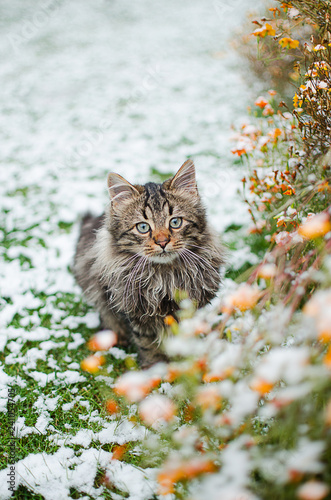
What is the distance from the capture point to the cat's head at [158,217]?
1.93 meters

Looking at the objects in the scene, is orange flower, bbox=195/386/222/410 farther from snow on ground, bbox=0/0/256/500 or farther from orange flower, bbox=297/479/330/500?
snow on ground, bbox=0/0/256/500

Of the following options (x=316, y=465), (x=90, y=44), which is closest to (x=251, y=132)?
(x=316, y=465)

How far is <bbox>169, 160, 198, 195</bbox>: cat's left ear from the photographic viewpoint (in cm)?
209

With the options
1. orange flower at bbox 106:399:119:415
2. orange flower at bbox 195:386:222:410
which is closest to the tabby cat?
orange flower at bbox 106:399:119:415

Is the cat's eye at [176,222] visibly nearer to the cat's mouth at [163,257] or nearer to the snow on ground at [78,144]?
the cat's mouth at [163,257]

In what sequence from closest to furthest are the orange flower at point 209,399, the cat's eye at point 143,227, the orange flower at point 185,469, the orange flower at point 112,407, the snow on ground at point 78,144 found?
the orange flower at point 185,469 < the orange flower at point 209,399 < the orange flower at point 112,407 < the snow on ground at point 78,144 < the cat's eye at point 143,227

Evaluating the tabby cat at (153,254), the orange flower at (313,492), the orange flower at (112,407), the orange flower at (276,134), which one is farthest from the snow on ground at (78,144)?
the orange flower at (276,134)

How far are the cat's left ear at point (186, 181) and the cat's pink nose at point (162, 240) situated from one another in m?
0.39

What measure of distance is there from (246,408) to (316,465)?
9.0 inches

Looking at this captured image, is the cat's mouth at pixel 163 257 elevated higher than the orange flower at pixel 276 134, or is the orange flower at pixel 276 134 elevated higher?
the orange flower at pixel 276 134

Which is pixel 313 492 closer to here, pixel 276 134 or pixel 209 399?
pixel 209 399

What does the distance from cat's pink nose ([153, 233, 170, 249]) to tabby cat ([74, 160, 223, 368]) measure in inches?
1.1

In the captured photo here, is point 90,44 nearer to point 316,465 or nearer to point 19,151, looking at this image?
point 19,151

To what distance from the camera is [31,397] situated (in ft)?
6.61
